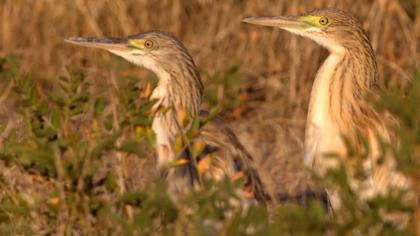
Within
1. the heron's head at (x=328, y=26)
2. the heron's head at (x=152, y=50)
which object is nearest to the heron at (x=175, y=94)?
the heron's head at (x=152, y=50)

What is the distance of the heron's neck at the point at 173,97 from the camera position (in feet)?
15.4

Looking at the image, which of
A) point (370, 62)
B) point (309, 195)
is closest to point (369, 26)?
point (309, 195)

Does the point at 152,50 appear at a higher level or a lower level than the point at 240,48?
higher

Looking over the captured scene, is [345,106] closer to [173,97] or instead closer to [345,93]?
[345,93]

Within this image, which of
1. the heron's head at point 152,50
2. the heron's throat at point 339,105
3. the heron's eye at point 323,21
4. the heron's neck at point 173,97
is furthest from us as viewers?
the heron's eye at point 323,21

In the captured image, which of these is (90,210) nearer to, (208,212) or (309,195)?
(208,212)

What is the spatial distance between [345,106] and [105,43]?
110 cm

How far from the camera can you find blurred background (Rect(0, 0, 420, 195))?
6.68 metres

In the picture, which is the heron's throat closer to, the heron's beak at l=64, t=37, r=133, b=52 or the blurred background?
the heron's beak at l=64, t=37, r=133, b=52

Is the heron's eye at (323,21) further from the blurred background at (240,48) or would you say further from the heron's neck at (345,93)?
the blurred background at (240,48)

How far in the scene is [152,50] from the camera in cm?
504

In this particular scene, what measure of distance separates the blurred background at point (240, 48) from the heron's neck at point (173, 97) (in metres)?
1.21

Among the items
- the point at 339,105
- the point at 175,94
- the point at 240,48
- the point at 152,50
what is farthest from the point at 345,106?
the point at 240,48

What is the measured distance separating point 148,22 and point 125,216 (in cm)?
376
